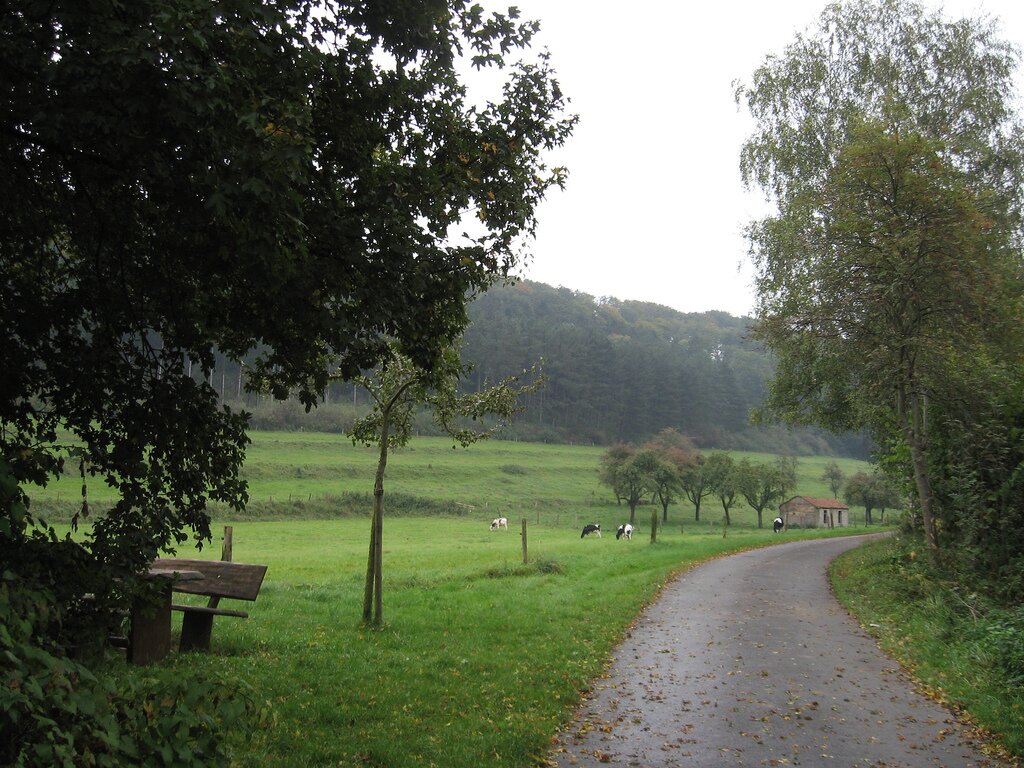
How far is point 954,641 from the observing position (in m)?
10.3

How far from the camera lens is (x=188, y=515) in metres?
6.37

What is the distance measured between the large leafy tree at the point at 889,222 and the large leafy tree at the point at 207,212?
30.6ft

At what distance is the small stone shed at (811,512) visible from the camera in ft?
251

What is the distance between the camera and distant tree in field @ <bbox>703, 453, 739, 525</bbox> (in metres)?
69.2

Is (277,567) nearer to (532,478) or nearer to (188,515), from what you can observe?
(188,515)

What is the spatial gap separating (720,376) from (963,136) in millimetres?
107517

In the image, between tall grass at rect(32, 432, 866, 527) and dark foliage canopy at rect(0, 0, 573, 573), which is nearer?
dark foliage canopy at rect(0, 0, 573, 573)

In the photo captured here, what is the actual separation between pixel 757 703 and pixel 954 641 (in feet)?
12.9

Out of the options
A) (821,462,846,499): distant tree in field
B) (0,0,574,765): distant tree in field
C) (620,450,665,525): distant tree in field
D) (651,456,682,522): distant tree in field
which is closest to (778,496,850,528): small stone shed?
(821,462,846,499): distant tree in field

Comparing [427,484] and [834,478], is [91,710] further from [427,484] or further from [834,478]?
[834,478]

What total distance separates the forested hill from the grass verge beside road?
85353mm

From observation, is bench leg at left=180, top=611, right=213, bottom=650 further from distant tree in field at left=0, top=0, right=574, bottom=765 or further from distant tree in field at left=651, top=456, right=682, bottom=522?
distant tree in field at left=651, top=456, right=682, bottom=522

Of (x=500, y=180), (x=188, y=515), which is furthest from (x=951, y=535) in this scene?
(x=188, y=515)

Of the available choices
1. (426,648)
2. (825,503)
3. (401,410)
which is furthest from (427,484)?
(426,648)
